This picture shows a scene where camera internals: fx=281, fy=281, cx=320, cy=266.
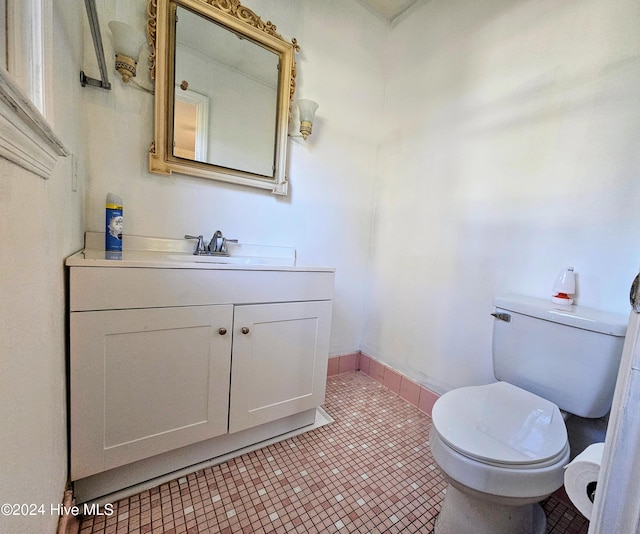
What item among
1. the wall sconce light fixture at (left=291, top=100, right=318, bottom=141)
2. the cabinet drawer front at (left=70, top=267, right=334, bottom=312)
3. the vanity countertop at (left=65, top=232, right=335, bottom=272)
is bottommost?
the cabinet drawer front at (left=70, top=267, right=334, bottom=312)

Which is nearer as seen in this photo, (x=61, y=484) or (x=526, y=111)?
(x=61, y=484)

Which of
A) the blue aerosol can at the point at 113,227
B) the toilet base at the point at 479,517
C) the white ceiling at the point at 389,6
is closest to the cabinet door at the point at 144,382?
the blue aerosol can at the point at 113,227

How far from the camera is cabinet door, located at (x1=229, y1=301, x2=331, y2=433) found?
1135mm

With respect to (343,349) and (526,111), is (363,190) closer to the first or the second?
(526,111)

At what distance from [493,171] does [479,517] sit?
1376 mm

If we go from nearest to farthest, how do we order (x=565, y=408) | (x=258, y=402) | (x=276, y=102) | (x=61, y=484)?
(x=61, y=484) → (x=565, y=408) → (x=258, y=402) → (x=276, y=102)

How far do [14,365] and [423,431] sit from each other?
1613 mm

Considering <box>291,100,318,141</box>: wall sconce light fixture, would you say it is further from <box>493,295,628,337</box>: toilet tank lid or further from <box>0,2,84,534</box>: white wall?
<box>493,295,628,337</box>: toilet tank lid

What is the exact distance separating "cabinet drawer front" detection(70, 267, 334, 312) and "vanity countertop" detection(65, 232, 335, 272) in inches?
0.7

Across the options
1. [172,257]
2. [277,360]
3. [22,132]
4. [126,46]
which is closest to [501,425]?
[277,360]

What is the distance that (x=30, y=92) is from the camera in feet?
1.93

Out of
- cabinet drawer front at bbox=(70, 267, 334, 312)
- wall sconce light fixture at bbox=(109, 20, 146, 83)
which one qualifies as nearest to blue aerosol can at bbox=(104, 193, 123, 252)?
cabinet drawer front at bbox=(70, 267, 334, 312)

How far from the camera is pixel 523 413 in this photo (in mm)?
911

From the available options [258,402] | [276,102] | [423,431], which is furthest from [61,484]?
[276,102]
